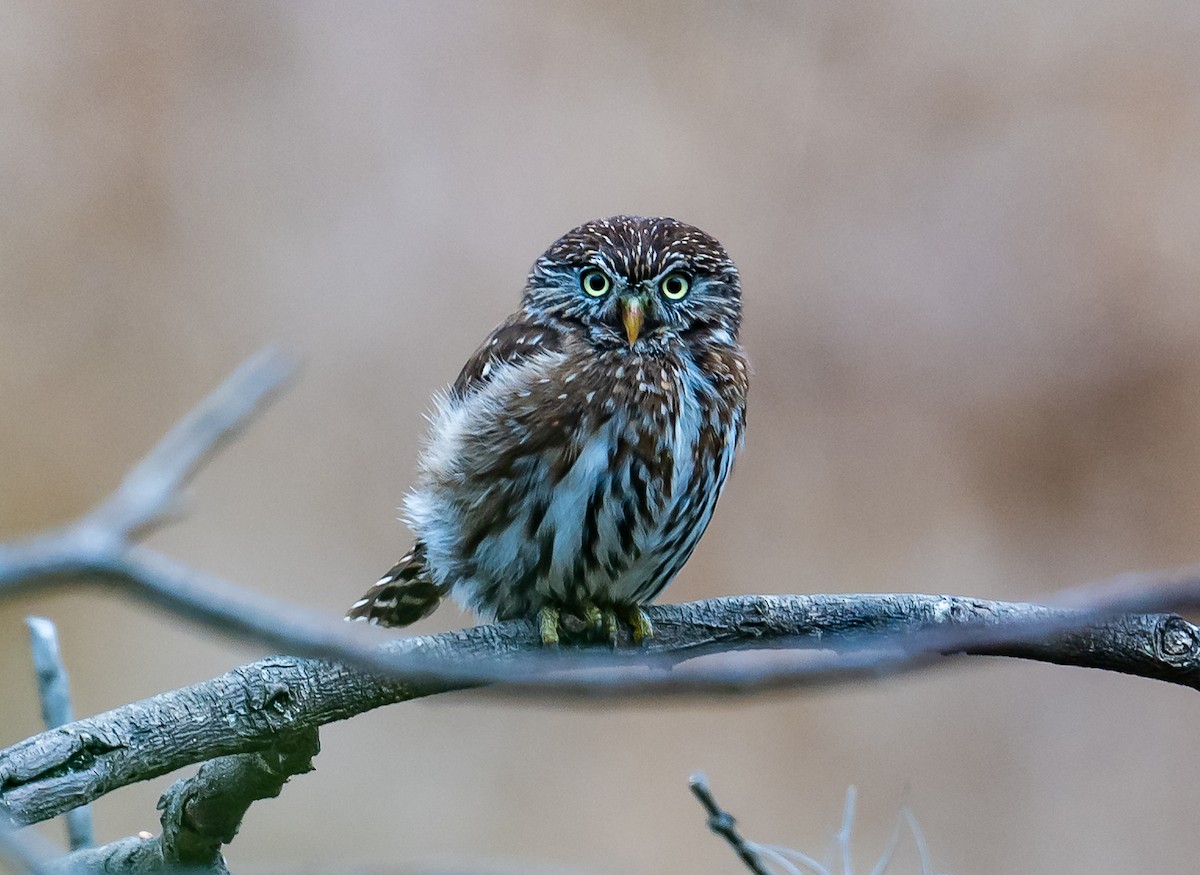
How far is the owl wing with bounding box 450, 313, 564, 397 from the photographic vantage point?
3.07m

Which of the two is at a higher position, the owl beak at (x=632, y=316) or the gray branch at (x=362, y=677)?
the owl beak at (x=632, y=316)

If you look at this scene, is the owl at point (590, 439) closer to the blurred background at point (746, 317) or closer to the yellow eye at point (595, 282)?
the yellow eye at point (595, 282)

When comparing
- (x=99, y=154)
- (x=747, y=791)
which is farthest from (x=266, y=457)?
(x=747, y=791)

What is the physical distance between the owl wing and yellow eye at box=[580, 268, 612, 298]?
13 centimetres

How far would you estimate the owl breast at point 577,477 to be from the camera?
289cm

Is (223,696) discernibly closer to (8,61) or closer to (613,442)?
(613,442)

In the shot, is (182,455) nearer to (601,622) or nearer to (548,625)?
(548,625)

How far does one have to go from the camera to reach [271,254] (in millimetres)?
5680

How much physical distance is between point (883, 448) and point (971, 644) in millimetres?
4809

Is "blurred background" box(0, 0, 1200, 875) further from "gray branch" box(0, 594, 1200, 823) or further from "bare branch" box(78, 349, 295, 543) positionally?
"bare branch" box(78, 349, 295, 543)

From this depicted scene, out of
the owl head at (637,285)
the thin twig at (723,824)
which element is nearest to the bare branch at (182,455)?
the thin twig at (723,824)

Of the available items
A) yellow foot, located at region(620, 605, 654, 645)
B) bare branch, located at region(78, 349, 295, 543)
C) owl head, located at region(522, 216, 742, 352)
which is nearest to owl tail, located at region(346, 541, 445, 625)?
yellow foot, located at region(620, 605, 654, 645)

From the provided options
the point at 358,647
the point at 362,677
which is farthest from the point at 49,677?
the point at 358,647

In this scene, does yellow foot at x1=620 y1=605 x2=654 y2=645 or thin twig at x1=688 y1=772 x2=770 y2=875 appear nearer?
thin twig at x1=688 y1=772 x2=770 y2=875
